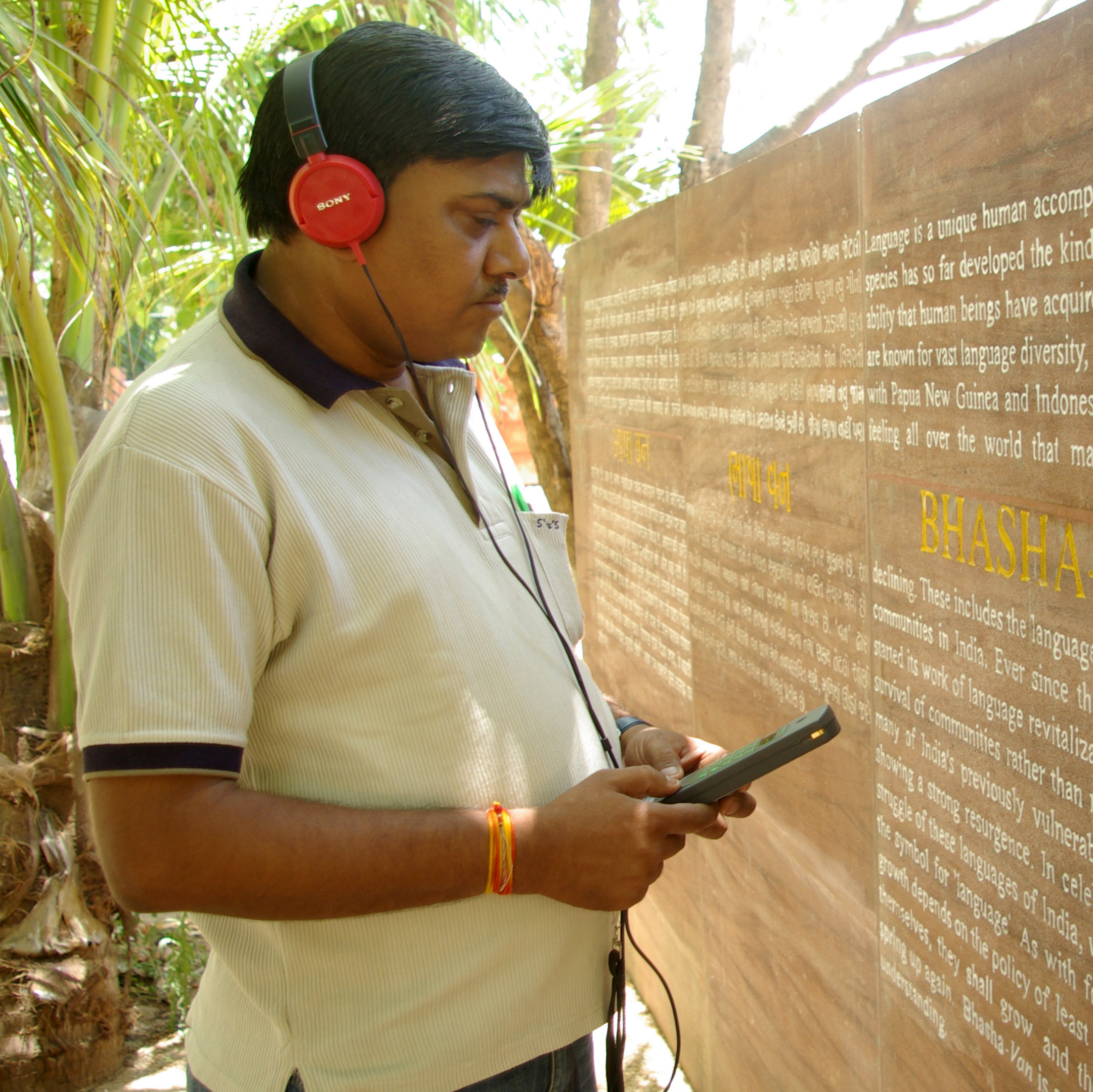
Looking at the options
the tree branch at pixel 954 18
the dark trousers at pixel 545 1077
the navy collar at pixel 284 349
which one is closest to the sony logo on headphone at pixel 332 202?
the navy collar at pixel 284 349

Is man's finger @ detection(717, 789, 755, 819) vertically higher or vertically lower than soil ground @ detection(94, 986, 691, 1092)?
higher

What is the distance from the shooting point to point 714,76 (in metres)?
4.97

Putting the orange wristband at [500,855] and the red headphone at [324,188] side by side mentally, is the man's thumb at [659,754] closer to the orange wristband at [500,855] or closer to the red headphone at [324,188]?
the orange wristband at [500,855]

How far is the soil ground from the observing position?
312 cm

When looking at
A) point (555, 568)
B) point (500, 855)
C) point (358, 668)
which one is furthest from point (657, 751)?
point (358, 668)

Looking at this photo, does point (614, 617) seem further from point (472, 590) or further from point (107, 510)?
point (107, 510)

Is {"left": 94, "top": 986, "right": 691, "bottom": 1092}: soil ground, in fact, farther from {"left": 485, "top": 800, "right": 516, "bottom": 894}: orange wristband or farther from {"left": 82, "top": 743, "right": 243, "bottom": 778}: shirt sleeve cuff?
{"left": 82, "top": 743, "right": 243, "bottom": 778}: shirt sleeve cuff

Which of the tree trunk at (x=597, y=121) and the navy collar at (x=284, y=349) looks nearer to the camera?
the navy collar at (x=284, y=349)

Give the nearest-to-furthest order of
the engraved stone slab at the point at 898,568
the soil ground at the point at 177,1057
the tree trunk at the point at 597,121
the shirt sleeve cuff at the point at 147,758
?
the shirt sleeve cuff at the point at 147,758
the engraved stone slab at the point at 898,568
the soil ground at the point at 177,1057
the tree trunk at the point at 597,121

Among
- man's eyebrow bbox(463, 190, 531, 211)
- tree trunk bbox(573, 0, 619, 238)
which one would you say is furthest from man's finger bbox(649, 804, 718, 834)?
tree trunk bbox(573, 0, 619, 238)

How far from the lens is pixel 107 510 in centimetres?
100

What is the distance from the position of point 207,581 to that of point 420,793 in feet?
1.06

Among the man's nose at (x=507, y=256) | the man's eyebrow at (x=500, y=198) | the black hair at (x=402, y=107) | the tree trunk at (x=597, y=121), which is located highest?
the tree trunk at (x=597, y=121)

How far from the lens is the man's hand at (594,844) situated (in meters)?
1.15
